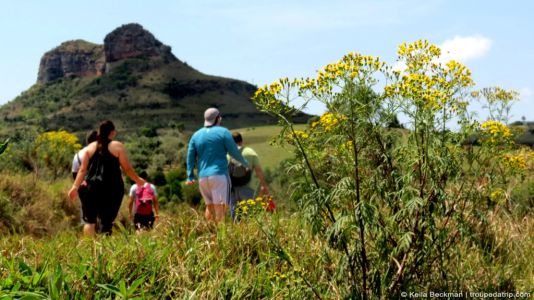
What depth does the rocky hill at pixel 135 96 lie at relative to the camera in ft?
431

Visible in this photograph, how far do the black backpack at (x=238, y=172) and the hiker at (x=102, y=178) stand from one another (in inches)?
53.5

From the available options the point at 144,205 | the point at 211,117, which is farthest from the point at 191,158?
the point at 144,205

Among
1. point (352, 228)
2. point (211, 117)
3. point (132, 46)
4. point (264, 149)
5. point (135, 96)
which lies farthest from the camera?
point (132, 46)

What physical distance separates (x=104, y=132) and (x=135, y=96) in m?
140

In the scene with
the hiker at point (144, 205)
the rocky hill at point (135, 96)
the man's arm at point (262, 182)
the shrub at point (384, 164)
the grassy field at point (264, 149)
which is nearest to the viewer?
the shrub at point (384, 164)

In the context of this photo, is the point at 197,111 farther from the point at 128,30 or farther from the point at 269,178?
the point at 269,178

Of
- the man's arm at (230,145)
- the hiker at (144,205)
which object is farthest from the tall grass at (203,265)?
the hiker at (144,205)

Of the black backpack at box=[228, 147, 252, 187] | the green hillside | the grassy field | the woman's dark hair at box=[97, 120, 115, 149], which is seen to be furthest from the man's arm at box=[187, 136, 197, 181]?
the green hillside

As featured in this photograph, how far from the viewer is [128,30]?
189 m

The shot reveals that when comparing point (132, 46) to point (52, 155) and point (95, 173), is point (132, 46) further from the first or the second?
point (95, 173)

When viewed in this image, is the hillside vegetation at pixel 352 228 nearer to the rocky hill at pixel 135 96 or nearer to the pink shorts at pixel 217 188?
the pink shorts at pixel 217 188

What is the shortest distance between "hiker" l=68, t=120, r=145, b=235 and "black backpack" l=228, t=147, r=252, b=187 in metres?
1.36

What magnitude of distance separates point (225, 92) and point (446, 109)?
507 ft

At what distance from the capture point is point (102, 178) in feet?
23.8
